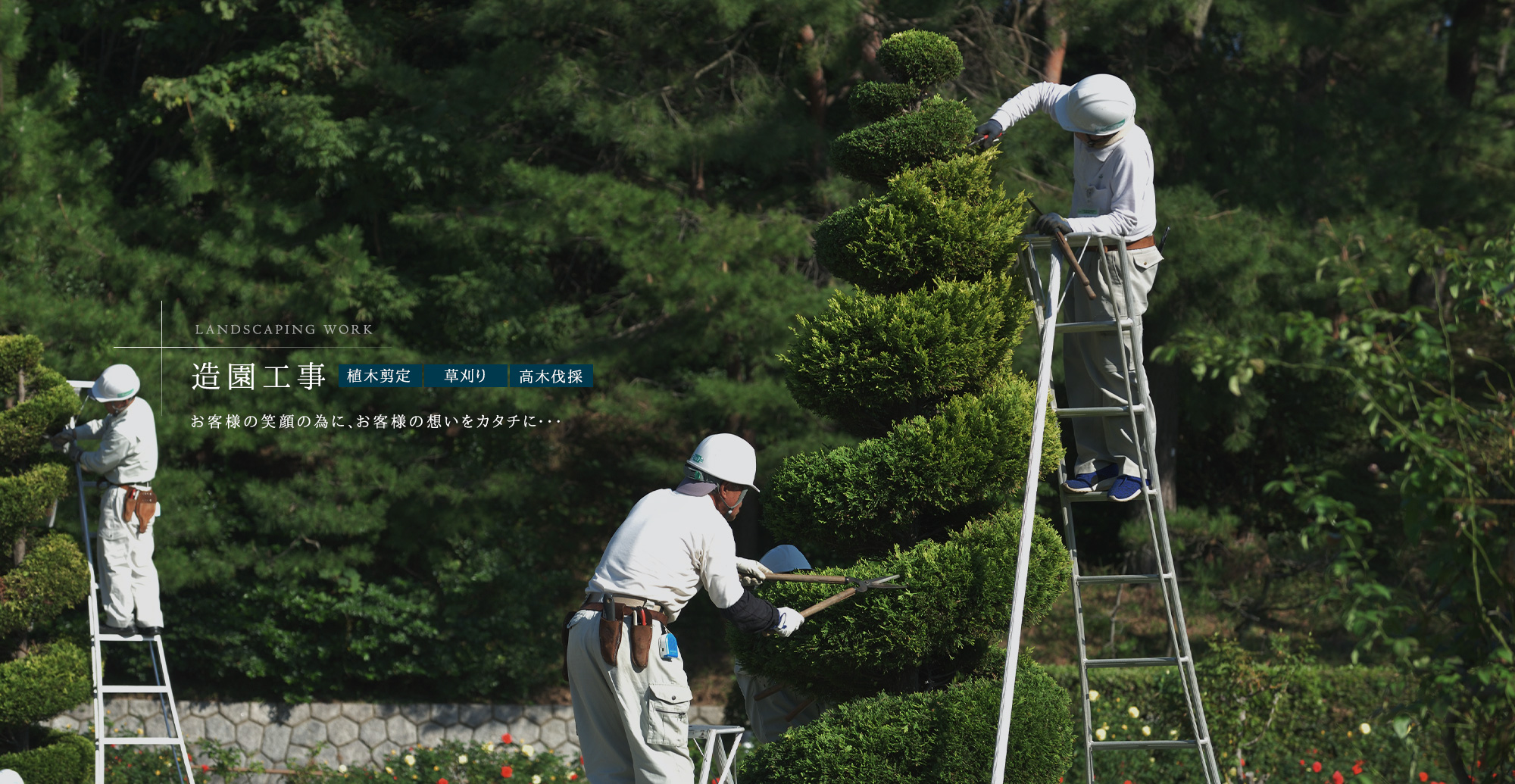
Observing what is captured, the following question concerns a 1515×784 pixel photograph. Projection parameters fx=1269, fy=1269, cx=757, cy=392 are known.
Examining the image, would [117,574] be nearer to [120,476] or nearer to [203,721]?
[120,476]

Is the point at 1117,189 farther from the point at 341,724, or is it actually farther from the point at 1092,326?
the point at 341,724

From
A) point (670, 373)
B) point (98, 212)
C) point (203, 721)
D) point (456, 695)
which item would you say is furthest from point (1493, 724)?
point (98, 212)

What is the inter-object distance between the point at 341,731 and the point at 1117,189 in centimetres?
895

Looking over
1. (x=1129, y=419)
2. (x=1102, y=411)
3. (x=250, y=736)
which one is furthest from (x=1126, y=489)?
(x=250, y=736)

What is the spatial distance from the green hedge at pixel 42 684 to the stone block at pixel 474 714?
4194 millimetres

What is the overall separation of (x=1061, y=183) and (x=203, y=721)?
29.1 ft

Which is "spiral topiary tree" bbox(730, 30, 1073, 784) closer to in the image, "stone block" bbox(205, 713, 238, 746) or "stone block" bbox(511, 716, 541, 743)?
Result: "stone block" bbox(511, 716, 541, 743)

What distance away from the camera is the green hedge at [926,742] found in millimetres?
4793

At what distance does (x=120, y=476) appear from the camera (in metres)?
7.59

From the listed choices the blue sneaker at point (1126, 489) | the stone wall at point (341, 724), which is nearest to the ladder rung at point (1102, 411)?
the blue sneaker at point (1126, 489)

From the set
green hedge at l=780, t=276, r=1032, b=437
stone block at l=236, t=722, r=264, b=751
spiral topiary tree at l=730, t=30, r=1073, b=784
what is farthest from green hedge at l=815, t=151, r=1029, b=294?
stone block at l=236, t=722, r=264, b=751

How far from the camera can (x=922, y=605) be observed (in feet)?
16.2

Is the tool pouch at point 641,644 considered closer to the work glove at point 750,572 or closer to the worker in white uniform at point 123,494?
the work glove at point 750,572

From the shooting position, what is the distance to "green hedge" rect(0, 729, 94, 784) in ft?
24.5
